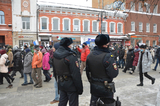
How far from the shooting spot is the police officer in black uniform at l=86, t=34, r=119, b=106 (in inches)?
103

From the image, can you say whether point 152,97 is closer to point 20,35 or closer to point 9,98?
point 9,98

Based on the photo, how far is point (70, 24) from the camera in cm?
2208

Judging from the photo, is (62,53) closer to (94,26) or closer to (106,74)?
(106,74)

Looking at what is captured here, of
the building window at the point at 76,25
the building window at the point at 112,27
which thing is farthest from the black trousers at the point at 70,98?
the building window at the point at 112,27

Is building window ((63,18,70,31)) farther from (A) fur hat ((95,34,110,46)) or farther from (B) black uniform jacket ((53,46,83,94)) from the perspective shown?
(A) fur hat ((95,34,110,46))

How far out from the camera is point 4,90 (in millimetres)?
5895

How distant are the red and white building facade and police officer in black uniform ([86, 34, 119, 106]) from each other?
17333 millimetres

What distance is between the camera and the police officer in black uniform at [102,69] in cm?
261

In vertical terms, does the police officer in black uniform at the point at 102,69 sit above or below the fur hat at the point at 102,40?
below

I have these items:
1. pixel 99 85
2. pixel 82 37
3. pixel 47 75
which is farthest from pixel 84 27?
pixel 99 85

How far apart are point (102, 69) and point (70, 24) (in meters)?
20.2

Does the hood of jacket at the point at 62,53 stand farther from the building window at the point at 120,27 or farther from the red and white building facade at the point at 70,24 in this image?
the building window at the point at 120,27

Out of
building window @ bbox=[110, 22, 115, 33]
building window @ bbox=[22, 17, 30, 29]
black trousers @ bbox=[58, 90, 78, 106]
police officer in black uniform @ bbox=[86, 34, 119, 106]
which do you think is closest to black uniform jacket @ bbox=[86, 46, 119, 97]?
police officer in black uniform @ bbox=[86, 34, 119, 106]

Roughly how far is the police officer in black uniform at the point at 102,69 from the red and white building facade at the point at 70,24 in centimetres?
1733
